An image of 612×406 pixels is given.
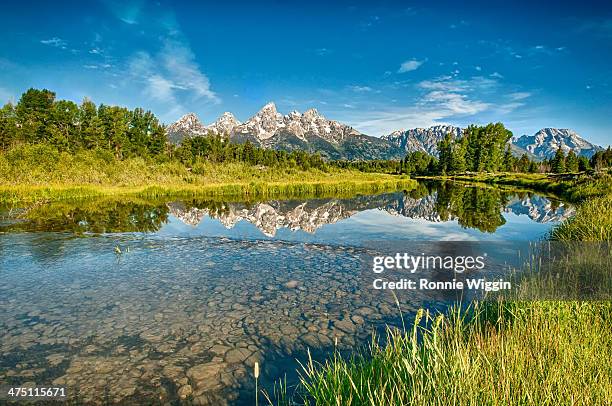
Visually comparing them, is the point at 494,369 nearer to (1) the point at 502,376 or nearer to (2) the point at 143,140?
(1) the point at 502,376

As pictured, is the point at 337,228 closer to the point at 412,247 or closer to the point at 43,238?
the point at 412,247

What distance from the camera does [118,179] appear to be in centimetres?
4672

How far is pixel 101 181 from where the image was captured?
44.9 m

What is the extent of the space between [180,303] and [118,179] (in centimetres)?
4280

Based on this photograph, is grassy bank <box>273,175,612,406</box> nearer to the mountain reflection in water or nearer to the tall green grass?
the tall green grass

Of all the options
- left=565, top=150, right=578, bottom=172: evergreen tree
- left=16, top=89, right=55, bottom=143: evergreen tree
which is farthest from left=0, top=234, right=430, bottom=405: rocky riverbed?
left=565, top=150, right=578, bottom=172: evergreen tree

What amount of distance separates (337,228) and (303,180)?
3869 centimetres

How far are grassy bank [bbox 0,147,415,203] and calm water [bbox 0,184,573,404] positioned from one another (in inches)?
686

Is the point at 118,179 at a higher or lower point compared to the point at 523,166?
lower

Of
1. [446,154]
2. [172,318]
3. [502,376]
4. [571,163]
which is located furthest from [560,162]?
[502,376]

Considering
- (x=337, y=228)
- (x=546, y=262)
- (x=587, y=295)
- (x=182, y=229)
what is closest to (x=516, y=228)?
(x=337, y=228)

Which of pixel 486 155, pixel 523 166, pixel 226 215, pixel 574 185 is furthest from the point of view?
pixel 523 166

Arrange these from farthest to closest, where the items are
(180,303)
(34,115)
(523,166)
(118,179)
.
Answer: (523,166) < (34,115) < (118,179) < (180,303)

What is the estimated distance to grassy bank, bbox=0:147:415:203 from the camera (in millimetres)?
37438
